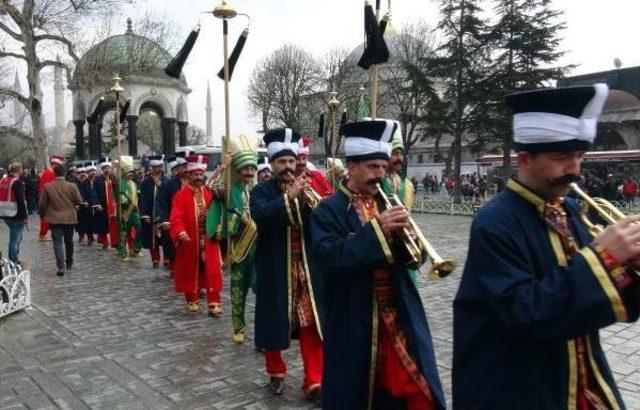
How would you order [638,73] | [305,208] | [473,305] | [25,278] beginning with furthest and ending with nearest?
[638,73] < [25,278] < [305,208] < [473,305]

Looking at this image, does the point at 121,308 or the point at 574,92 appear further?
the point at 121,308

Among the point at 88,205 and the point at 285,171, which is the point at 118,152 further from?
the point at 285,171

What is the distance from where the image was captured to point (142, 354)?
6137mm

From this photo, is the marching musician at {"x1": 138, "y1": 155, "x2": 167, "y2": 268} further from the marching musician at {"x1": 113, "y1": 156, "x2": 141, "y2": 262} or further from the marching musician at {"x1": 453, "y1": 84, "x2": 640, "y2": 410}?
the marching musician at {"x1": 453, "y1": 84, "x2": 640, "y2": 410}

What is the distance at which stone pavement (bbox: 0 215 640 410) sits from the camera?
4.91m

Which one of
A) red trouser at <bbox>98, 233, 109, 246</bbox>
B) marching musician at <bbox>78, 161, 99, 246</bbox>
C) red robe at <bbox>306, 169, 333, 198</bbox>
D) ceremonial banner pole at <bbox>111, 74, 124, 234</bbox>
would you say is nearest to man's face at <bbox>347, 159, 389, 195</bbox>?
red robe at <bbox>306, 169, 333, 198</bbox>

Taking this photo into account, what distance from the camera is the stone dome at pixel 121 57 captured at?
24688 mm

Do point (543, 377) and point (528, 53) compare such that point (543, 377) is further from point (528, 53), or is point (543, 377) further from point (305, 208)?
point (528, 53)

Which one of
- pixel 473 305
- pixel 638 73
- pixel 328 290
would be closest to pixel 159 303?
pixel 328 290

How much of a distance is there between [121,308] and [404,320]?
6.07 metres

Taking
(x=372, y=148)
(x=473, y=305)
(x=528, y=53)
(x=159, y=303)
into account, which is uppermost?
(x=528, y=53)

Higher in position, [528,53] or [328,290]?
[528,53]

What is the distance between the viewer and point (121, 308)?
834 centimetres

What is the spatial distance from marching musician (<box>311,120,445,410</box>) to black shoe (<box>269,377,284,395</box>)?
170 cm
